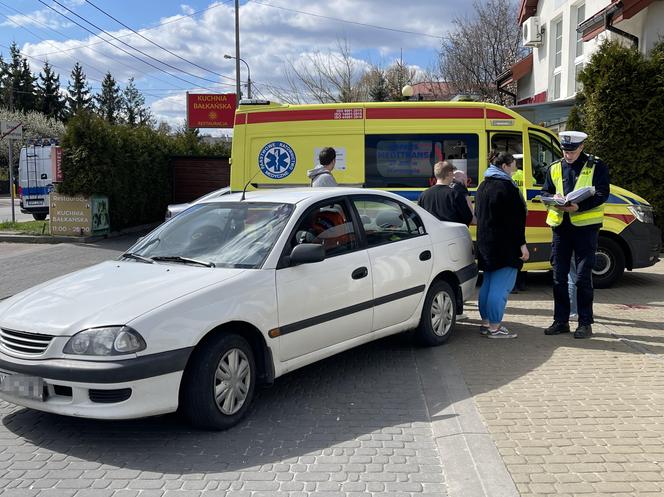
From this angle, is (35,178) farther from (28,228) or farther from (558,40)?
(558,40)

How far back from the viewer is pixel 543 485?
11.6 ft

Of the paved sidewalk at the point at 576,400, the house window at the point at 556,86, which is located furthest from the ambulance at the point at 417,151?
the house window at the point at 556,86

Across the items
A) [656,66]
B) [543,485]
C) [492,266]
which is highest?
[656,66]

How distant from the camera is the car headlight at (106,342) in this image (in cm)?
389

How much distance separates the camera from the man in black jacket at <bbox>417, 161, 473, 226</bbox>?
729 centimetres

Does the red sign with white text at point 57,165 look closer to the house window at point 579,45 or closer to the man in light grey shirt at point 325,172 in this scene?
the man in light grey shirt at point 325,172

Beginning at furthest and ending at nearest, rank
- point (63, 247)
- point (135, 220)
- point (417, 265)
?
point (135, 220) → point (63, 247) → point (417, 265)

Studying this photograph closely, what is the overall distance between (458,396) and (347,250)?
56.7 inches

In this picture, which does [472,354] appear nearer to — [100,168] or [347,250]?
[347,250]

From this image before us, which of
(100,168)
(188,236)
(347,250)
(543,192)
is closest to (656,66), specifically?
(543,192)

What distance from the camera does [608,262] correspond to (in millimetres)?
9406

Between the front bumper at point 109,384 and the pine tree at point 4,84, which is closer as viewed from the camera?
the front bumper at point 109,384

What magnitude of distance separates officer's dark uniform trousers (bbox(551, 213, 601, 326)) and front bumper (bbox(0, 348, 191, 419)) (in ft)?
14.2

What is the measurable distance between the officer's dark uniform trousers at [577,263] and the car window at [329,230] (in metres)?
2.55
